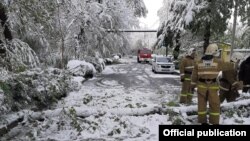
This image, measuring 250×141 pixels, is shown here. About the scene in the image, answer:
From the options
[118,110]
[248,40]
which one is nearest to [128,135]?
[118,110]

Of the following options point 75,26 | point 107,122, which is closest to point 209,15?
point 75,26

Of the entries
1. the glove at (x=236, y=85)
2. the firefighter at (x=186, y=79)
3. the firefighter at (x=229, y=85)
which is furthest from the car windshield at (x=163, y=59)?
the glove at (x=236, y=85)

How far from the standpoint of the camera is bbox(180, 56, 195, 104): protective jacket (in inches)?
500

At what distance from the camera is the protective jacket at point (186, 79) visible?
12703 millimetres

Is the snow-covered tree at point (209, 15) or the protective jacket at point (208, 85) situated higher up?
the snow-covered tree at point (209, 15)

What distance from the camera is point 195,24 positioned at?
27047mm

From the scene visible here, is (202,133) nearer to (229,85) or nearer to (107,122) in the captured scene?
(107,122)

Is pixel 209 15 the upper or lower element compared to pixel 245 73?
upper

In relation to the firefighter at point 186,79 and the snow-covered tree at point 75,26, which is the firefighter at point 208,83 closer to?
the firefighter at point 186,79

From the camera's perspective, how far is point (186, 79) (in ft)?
41.9

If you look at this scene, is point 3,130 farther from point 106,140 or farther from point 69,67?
point 69,67

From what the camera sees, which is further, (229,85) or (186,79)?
(186,79)

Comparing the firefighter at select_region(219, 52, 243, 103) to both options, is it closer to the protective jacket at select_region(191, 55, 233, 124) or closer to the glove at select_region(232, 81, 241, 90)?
the glove at select_region(232, 81, 241, 90)

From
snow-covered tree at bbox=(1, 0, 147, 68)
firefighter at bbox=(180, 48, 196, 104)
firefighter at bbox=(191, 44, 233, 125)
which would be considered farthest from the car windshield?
firefighter at bbox=(191, 44, 233, 125)
